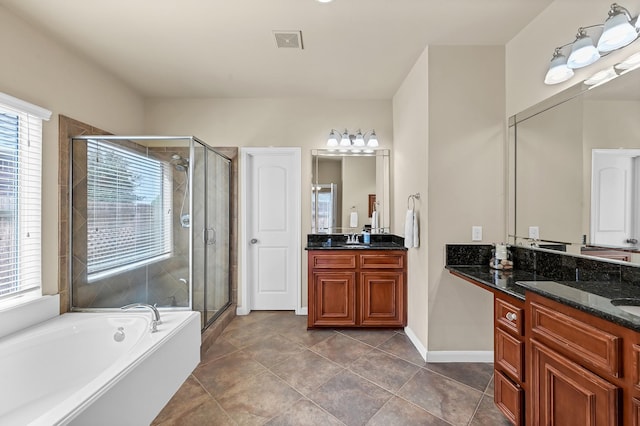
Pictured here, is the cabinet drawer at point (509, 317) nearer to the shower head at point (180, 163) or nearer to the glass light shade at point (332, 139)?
the glass light shade at point (332, 139)

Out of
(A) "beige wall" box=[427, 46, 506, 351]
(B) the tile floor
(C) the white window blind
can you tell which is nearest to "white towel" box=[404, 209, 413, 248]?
(A) "beige wall" box=[427, 46, 506, 351]

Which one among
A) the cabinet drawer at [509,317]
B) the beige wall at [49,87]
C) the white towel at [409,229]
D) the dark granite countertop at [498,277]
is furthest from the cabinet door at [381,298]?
the beige wall at [49,87]

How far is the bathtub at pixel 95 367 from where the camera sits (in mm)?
1258

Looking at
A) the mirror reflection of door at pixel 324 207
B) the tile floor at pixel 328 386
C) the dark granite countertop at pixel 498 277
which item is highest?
the mirror reflection of door at pixel 324 207

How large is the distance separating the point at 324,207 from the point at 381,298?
4.15 ft

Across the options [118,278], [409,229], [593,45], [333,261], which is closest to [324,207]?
[333,261]

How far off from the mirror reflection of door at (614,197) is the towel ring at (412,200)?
1192mm

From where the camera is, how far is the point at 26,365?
1700 mm

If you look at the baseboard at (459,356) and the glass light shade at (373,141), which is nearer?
the baseboard at (459,356)

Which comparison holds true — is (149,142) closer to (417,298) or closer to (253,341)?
(253,341)

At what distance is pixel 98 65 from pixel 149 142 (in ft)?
2.93

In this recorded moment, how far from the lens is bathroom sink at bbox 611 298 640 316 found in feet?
3.84

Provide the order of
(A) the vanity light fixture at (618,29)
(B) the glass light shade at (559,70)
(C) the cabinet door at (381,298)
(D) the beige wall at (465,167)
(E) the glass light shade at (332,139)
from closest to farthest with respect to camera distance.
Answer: (A) the vanity light fixture at (618,29) < (B) the glass light shade at (559,70) < (D) the beige wall at (465,167) < (C) the cabinet door at (381,298) < (E) the glass light shade at (332,139)

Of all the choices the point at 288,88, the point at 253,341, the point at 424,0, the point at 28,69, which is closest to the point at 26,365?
the point at 253,341
